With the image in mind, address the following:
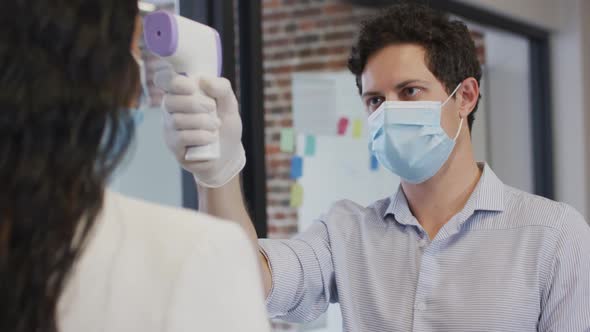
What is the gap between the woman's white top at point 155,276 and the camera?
0.65 metres

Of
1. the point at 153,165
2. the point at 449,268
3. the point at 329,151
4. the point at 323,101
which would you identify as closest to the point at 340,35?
the point at 323,101

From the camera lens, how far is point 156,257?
2.18 feet

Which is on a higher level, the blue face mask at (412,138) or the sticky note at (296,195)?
the blue face mask at (412,138)

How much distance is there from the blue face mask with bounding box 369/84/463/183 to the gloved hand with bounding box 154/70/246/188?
0.56 m

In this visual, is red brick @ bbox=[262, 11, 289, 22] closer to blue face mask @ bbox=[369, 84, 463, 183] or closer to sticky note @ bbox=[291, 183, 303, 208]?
sticky note @ bbox=[291, 183, 303, 208]

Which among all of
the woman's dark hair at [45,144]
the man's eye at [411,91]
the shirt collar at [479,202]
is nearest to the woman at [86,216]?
the woman's dark hair at [45,144]

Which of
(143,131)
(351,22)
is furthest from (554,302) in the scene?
(351,22)

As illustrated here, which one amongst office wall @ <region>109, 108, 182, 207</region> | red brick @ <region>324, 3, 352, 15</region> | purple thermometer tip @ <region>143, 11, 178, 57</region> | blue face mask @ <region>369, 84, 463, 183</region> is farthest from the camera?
red brick @ <region>324, 3, 352, 15</region>

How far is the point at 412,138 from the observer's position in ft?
5.68

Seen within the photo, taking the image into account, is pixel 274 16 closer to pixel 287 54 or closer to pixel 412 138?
pixel 287 54

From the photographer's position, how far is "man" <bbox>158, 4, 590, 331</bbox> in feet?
4.78

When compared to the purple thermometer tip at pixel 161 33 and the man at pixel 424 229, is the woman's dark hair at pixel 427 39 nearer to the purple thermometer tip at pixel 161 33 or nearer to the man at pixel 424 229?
the man at pixel 424 229

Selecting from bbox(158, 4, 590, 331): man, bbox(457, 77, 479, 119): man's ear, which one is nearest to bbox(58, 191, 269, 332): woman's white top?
bbox(158, 4, 590, 331): man

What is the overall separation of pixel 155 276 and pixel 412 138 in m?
1.16
